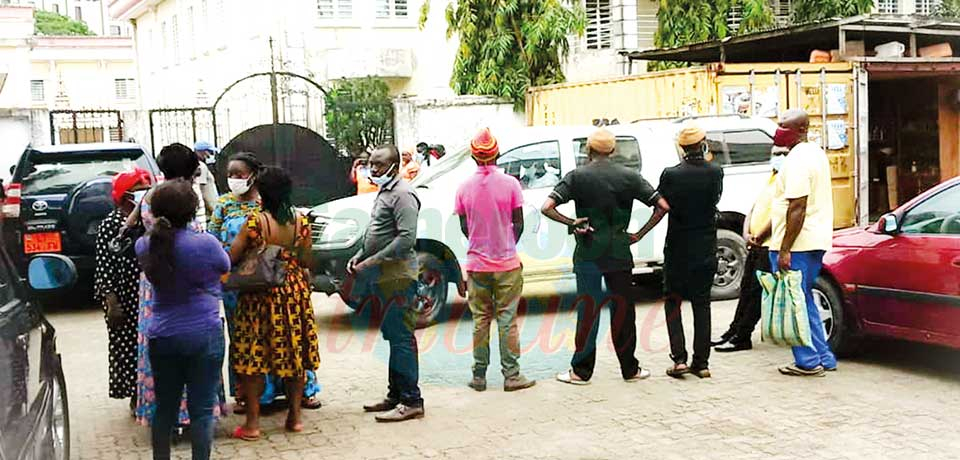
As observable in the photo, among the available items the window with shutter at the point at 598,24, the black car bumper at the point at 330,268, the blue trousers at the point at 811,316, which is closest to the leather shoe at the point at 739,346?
the blue trousers at the point at 811,316

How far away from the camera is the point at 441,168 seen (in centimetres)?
963

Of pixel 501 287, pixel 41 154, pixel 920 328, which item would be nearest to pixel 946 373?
pixel 920 328

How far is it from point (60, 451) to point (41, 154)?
7.14 m

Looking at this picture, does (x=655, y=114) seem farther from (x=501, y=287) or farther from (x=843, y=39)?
(x=501, y=287)

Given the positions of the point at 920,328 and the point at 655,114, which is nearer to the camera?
the point at 920,328

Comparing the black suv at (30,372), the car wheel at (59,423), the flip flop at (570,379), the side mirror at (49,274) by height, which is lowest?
the flip flop at (570,379)

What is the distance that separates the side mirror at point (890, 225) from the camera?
7.03m

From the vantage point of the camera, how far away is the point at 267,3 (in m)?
20.8

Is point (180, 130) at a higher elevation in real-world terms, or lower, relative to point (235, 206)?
higher

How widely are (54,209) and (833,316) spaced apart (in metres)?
7.71

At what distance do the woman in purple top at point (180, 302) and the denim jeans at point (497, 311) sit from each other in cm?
240

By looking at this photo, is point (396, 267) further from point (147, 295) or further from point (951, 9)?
point (951, 9)

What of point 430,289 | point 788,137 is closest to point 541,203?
point 430,289

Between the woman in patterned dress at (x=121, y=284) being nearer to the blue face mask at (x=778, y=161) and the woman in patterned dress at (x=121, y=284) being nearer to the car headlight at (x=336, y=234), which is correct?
the car headlight at (x=336, y=234)
